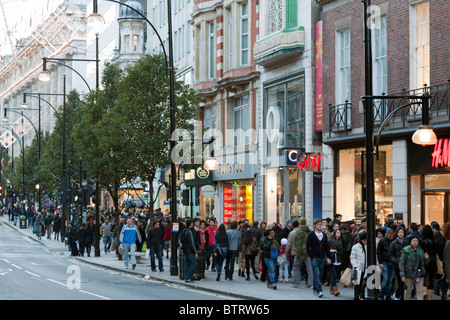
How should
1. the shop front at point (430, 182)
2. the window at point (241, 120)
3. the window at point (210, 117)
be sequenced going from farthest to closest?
the window at point (210, 117), the window at point (241, 120), the shop front at point (430, 182)

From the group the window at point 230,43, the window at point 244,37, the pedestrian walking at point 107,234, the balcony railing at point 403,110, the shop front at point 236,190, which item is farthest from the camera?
the window at point 230,43

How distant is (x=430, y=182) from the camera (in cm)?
2577

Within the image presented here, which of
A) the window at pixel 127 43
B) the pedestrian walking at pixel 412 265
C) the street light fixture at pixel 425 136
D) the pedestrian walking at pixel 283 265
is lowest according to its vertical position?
the pedestrian walking at pixel 283 265

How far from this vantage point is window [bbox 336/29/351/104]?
3008 cm

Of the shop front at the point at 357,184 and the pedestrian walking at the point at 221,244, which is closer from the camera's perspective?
the pedestrian walking at the point at 221,244

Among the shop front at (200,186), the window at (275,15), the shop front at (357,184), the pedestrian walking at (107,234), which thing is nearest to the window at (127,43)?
the shop front at (200,186)

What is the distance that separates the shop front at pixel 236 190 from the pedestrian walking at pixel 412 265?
21607 mm

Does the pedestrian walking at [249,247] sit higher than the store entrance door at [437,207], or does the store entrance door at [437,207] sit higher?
the store entrance door at [437,207]

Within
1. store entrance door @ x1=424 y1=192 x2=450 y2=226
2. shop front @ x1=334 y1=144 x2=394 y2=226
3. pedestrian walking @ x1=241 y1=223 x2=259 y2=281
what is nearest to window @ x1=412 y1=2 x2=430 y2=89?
shop front @ x1=334 y1=144 x2=394 y2=226

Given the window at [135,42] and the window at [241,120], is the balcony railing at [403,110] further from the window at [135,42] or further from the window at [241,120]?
the window at [135,42]

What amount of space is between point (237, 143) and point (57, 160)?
2853 centimetres

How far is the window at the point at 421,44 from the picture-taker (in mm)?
25609

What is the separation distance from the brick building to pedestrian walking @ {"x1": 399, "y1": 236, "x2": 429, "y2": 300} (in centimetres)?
607

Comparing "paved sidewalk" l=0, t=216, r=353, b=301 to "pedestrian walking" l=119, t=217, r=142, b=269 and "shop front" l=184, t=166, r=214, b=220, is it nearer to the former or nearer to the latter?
"pedestrian walking" l=119, t=217, r=142, b=269
